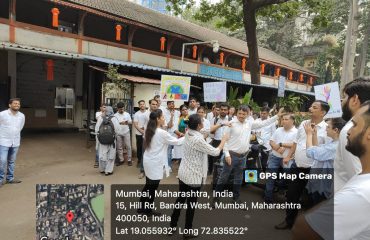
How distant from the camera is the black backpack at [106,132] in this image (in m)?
6.99

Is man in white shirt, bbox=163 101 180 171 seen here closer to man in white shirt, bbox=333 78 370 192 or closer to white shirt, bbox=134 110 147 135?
white shirt, bbox=134 110 147 135

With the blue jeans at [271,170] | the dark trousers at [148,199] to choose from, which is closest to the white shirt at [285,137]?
the blue jeans at [271,170]

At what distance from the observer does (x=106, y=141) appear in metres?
6.98

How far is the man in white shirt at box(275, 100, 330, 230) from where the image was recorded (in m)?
4.15

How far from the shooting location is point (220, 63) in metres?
21.1

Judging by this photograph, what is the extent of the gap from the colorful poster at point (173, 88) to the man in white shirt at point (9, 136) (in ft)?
11.0

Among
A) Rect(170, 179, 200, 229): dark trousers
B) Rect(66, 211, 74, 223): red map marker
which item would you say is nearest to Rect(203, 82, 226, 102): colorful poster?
Rect(170, 179, 200, 229): dark trousers

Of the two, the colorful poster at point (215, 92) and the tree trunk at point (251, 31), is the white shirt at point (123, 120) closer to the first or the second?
the colorful poster at point (215, 92)

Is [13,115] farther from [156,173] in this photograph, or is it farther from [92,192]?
[92,192]

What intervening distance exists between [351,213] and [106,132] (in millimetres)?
6370

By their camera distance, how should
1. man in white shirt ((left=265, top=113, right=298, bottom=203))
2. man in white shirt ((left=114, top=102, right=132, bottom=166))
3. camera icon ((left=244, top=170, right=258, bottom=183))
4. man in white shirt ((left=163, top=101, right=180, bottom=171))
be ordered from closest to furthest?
man in white shirt ((left=265, top=113, right=298, bottom=203)) → camera icon ((left=244, top=170, right=258, bottom=183)) → man in white shirt ((left=163, top=101, right=180, bottom=171)) → man in white shirt ((left=114, top=102, right=132, bottom=166))

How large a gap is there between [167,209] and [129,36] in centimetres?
1194

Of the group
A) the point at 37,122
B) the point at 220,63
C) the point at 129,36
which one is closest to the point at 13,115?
the point at 37,122

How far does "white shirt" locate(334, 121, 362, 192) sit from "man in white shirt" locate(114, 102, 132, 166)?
6.14 m
